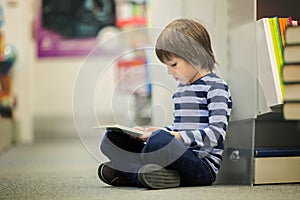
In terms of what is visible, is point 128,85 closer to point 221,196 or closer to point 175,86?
point 175,86

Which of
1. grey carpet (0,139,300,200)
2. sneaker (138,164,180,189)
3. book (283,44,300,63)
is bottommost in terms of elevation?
grey carpet (0,139,300,200)

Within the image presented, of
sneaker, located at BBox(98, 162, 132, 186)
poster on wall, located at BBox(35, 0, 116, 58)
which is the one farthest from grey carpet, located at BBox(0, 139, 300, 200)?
poster on wall, located at BBox(35, 0, 116, 58)

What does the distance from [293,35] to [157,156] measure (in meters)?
0.41

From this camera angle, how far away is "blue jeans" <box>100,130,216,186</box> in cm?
119

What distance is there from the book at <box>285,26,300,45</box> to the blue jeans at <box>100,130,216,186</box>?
330mm

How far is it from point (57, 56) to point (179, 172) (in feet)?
7.88

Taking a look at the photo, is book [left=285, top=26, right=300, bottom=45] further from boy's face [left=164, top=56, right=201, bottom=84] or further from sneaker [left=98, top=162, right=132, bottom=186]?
sneaker [left=98, top=162, right=132, bottom=186]

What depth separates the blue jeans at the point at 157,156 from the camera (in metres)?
1.19

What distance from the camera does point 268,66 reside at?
50.2 inches

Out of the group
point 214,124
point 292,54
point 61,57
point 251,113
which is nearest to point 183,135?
point 214,124

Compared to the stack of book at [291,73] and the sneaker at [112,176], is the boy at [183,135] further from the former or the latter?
the stack of book at [291,73]

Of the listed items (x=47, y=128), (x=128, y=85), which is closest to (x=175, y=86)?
(x=128, y=85)

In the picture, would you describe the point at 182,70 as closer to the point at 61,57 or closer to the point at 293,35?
the point at 293,35

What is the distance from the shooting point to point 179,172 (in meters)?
1.24
